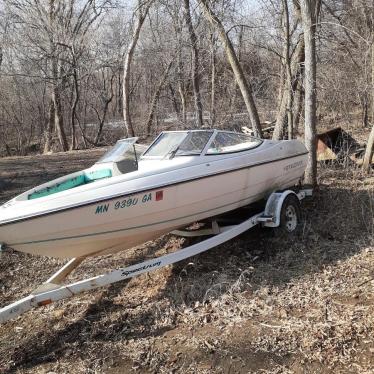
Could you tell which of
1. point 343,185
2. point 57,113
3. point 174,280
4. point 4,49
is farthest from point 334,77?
point 4,49

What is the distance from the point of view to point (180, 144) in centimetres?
548

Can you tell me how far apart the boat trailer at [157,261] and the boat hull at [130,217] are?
0.84ft

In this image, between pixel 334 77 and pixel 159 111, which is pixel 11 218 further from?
pixel 159 111

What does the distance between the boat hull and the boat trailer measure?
26cm

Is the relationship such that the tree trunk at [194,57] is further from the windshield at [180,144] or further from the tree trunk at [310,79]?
the windshield at [180,144]

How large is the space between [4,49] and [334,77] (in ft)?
50.9

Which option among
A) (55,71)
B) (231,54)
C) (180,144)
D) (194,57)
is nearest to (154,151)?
(180,144)

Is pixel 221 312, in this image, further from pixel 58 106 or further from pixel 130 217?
pixel 58 106

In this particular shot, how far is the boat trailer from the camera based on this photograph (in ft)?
13.2

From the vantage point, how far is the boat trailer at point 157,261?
4.04 meters

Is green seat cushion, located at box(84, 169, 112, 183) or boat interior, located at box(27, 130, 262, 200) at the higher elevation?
boat interior, located at box(27, 130, 262, 200)

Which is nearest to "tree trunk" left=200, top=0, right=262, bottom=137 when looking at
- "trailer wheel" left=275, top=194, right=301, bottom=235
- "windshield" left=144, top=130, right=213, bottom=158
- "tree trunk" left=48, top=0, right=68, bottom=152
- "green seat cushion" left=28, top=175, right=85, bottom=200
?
"trailer wheel" left=275, top=194, right=301, bottom=235

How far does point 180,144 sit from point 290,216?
1869 mm

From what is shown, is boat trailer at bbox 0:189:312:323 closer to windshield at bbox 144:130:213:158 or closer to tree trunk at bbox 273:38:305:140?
windshield at bbox 144:130:213:158
